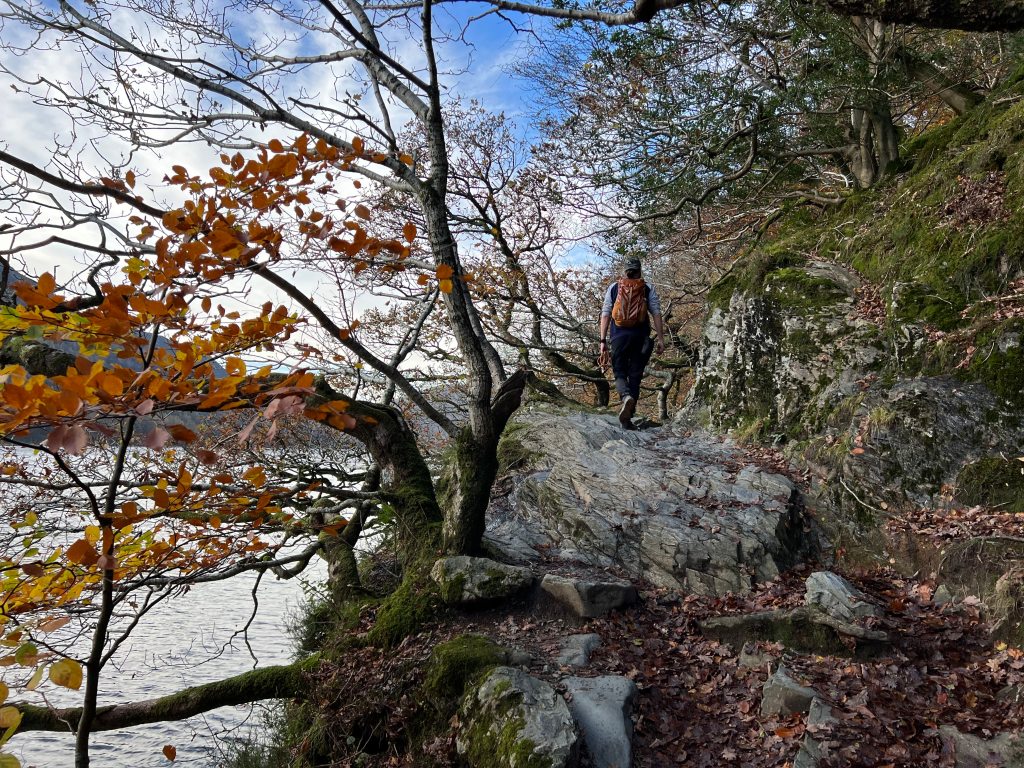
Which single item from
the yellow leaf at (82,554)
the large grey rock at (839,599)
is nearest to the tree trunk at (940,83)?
the large grey rock at (839,599)

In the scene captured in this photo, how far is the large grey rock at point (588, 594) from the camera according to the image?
5227 millimetres

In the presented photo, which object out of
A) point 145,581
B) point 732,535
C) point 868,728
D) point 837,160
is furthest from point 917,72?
point 145,581

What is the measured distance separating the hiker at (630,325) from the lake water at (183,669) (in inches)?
202

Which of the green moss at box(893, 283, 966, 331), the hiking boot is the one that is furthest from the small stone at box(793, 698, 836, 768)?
the hiking boot

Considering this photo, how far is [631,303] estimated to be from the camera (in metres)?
8.12

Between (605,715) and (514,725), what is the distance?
650 mm

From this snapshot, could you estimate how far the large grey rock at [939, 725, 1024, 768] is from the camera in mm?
3289

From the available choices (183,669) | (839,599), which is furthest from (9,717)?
(183,669)

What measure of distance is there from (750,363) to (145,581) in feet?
25.5

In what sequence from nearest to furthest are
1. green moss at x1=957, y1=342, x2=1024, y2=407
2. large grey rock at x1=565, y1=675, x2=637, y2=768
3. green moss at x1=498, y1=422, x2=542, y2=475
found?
large grey rock at x1=565, y1=675, x2=637, y2=768 → green moss at x1=957, y1=342, x2=1024, y2=407 → green moss at x1=498, y1=422, x2=542, y2=475

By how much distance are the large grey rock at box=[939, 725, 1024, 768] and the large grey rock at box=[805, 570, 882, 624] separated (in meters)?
1.05

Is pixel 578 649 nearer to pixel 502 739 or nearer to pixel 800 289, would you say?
pixel 502 739

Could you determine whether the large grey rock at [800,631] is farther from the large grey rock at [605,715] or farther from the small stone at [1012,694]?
the large grey rock at [605,715]

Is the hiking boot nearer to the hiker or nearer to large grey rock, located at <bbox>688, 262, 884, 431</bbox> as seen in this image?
the hiker
